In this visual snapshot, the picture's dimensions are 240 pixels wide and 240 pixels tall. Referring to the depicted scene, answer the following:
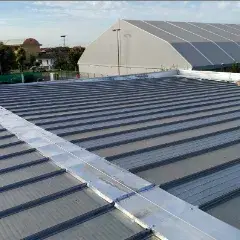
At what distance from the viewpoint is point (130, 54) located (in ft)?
112

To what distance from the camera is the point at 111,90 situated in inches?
431

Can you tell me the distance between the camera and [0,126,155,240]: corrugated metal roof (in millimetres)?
2824

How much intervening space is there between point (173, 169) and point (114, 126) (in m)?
2.26

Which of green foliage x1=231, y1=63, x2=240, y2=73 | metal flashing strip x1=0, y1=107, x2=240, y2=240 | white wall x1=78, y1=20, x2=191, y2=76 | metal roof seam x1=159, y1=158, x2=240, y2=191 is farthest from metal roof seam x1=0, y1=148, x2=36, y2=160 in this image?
green foliage x1=231, y1=63, x2=240, y2=73

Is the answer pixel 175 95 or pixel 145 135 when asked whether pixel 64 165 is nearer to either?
pixel 145 135

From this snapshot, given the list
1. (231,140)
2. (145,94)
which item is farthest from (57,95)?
(231,140)

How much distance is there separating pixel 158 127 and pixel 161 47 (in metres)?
24.9

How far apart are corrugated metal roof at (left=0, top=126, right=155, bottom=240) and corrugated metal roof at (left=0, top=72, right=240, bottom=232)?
2.65ft

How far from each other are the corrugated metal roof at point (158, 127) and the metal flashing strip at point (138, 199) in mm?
248

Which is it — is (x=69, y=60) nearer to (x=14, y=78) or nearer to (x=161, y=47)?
(x=14, y=78)

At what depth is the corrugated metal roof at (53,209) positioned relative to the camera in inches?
111

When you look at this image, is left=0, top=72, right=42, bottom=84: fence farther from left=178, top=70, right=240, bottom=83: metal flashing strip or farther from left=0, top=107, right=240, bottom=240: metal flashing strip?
left=0, top=107, right=240, bottom=240: metal flashing strip

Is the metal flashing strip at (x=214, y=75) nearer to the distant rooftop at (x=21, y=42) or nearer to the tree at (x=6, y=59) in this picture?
the tree at (x=6, y=59)

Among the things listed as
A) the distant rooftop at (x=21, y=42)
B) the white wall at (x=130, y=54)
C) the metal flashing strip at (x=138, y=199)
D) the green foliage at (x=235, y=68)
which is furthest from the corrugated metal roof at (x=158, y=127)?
the distant rooftop at (x=21, y=42)
